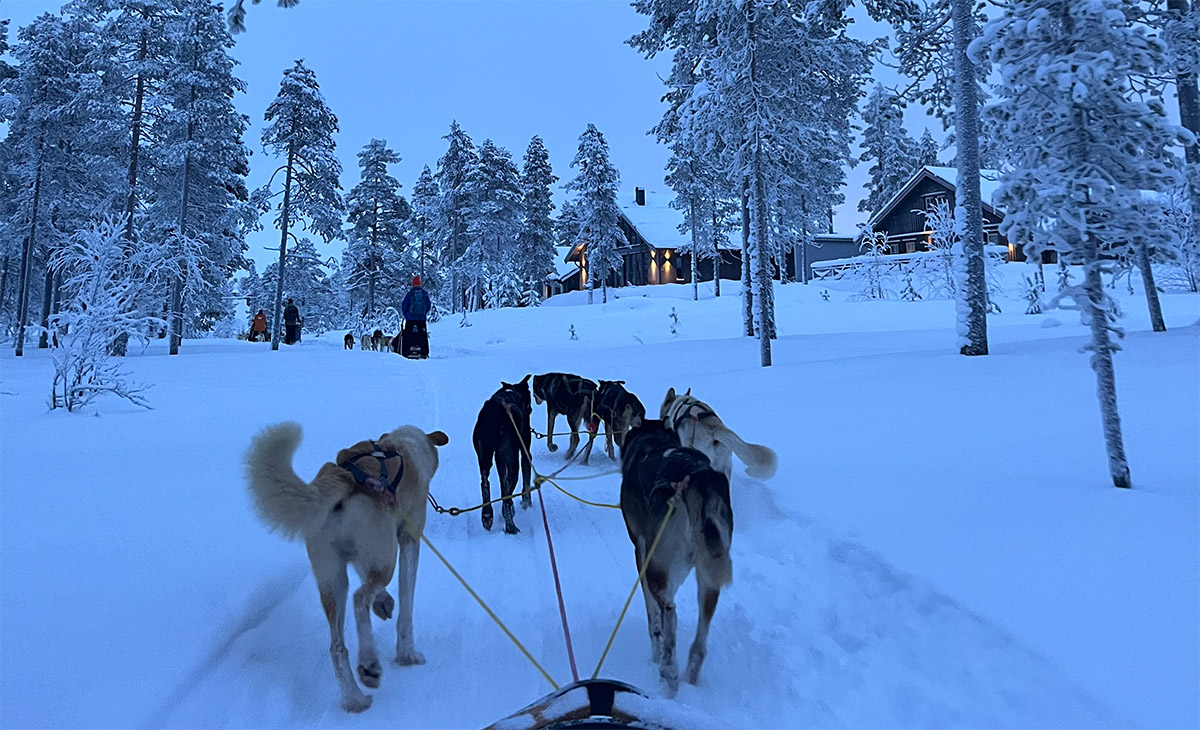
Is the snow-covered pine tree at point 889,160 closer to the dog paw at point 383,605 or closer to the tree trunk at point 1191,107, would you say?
the tree trunk at point 1191,107

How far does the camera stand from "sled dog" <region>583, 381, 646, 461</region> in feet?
21.6

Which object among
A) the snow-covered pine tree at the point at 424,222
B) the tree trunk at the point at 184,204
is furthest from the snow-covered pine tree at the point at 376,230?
the tree trunk at the point at 184,204

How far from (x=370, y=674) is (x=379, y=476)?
2.63ft

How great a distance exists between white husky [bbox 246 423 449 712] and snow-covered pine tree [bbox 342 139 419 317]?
46422 millimetres

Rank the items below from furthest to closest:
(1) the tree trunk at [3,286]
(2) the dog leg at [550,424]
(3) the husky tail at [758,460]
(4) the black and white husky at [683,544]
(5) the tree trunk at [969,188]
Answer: (1) the tree trunk at [3,286]
(5) the tree trunk at [969,188]
(2) the dog leg at [550,424]
(3) the husky tail at [758,460]
(4) the black and white husky at [683,544]

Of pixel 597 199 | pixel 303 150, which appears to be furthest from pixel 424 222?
pixel 303 150

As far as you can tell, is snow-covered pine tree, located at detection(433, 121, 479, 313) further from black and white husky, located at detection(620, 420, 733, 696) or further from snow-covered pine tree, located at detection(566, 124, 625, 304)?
black and white husky, located at detection(620, 420, 733, 696)

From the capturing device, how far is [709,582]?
2691 millimetres

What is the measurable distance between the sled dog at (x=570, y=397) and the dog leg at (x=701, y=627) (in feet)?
14.0

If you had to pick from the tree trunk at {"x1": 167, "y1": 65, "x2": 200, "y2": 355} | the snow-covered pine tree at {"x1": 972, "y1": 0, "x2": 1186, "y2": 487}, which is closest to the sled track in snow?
the snow-covered pine tree at {"x1": 972, "y1": 0, "x2": 1186, "y2": 487}

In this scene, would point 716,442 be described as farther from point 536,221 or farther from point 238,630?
point 536,221

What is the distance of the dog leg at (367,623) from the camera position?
251 cm

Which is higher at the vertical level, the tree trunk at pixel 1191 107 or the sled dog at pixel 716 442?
the tree trunk at pixel 1191 107

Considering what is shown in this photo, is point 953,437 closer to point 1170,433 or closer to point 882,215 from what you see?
point 1170,433
